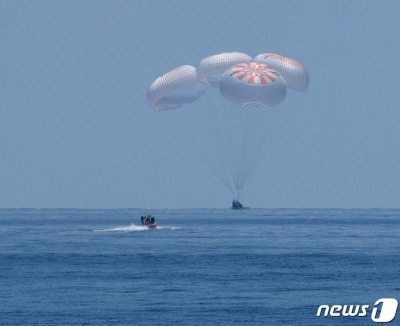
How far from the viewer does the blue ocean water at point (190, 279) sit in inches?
1452

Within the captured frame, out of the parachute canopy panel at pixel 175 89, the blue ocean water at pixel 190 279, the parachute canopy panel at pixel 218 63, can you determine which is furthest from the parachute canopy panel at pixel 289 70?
the blue ocean water at pixel 190 279

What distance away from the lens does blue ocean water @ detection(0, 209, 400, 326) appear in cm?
3688

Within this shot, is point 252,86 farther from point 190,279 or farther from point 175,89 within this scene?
point 190,279

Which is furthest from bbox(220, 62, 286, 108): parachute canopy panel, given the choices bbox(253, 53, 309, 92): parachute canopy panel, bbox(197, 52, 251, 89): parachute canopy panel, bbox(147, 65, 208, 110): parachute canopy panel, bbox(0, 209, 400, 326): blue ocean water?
bbox(0, 209, 400, 326): blue ocean water

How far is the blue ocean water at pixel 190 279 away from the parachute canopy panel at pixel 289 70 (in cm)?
1025

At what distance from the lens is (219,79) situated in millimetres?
71438

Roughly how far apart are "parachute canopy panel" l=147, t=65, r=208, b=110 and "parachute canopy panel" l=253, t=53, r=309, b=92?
4607 millimetres

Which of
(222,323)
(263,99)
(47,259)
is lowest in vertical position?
(222,323)

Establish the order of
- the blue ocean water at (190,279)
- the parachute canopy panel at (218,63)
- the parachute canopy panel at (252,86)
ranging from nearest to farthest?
1. the blue ocean water at (190,279)
2. the parachute canopy panel at (252,86)
3. the parachute canopy panel at (218,63)

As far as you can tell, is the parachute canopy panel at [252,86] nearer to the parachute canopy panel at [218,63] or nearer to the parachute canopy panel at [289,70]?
the parachute canopy panel at [218,63]

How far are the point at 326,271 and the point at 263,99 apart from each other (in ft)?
61.6

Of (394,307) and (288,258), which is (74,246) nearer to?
(288,258)

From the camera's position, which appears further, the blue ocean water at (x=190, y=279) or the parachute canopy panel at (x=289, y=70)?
the parachute canopy panel at (x=289, y=70)

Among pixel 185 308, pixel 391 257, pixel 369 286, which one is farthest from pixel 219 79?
pixel 185 308
